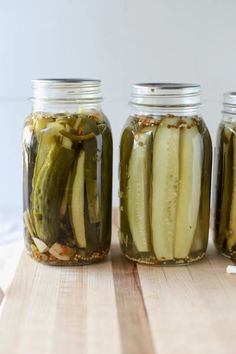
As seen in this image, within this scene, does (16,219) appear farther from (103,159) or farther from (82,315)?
(82,315)

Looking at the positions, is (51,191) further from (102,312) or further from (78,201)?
(102,312)

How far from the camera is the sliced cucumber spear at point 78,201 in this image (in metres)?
0.75

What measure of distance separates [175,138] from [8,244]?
407mm

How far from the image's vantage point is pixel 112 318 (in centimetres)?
65

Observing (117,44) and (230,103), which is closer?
(230,103)

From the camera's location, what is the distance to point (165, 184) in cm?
76

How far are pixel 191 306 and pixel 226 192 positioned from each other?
0.19 meters

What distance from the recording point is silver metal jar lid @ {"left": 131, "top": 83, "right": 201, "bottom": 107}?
2.46 ft

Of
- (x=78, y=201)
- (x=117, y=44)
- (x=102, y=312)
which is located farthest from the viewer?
(x=117, y=44)

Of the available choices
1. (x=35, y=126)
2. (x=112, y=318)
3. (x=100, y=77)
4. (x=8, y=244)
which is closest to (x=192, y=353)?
(x=112, y=318)

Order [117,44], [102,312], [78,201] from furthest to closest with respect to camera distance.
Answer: [117,44] → [78,201] → [102,312]

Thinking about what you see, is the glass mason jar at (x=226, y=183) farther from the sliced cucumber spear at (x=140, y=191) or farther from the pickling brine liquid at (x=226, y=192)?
the sliced cucumber spear at (x=140, y=191)

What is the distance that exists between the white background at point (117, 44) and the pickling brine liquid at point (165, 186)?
0.33 metres

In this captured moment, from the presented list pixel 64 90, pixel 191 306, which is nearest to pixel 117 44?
pixel 64 90
